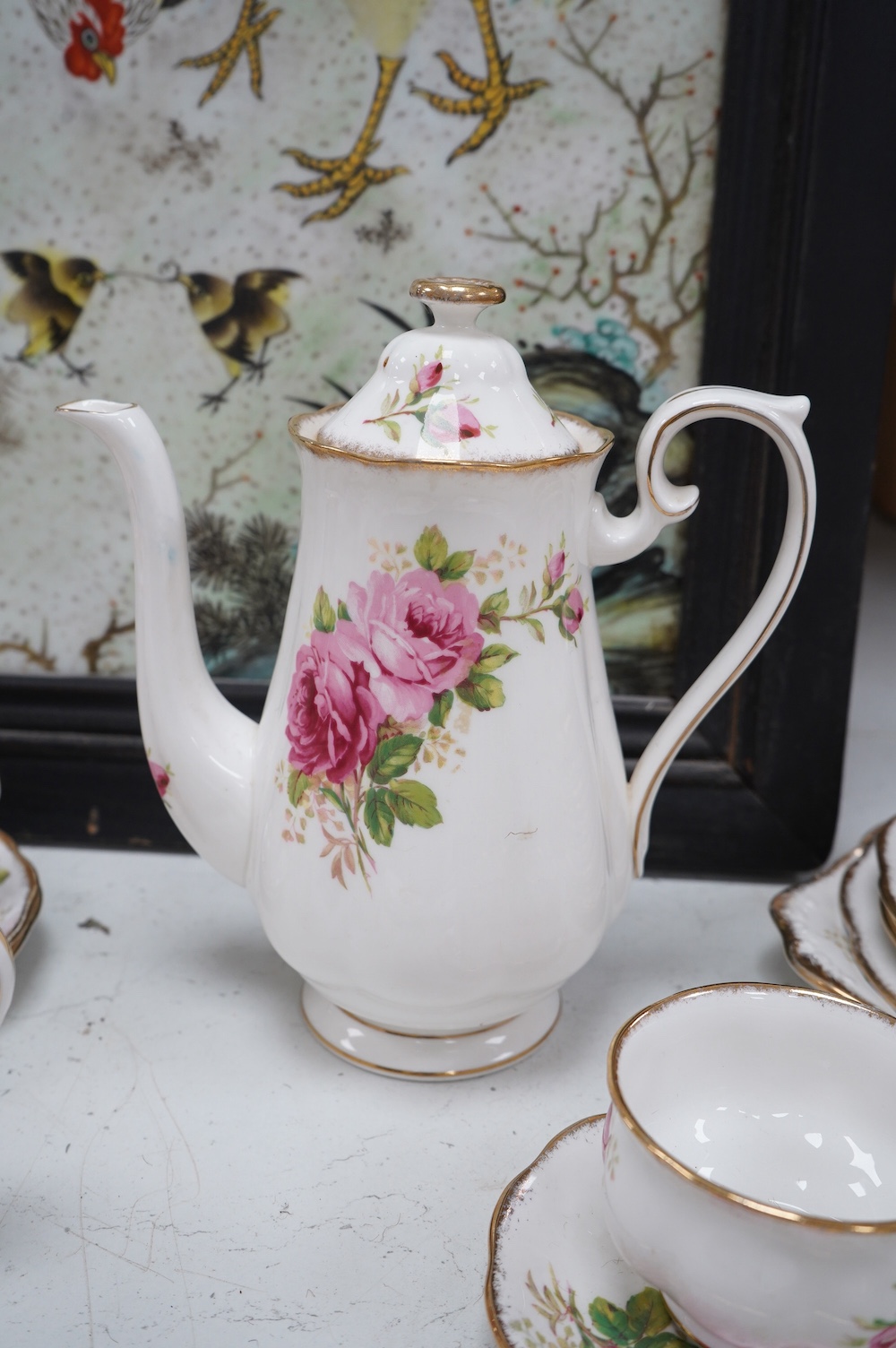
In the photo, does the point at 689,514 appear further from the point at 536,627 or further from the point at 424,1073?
the point at 424,1073

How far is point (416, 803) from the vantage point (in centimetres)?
51

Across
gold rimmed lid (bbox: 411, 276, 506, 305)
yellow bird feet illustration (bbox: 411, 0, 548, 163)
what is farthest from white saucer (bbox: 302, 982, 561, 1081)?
yellow bird feet illustration (bbox: 411, 0, 548, 163)

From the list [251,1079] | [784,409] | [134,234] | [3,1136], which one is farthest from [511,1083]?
[134,234]

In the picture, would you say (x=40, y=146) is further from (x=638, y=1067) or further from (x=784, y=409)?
(x=638, y=1067)

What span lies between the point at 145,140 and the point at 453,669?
37cm

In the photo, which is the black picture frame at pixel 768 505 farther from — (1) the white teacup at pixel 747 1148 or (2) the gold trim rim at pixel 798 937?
(1) the white teacup at pixel 747 1148

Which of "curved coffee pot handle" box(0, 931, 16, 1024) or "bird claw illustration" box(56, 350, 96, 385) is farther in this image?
"bird claw illustration" box(56, 350, 96, 385)

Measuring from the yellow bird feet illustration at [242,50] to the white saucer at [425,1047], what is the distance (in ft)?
1.57

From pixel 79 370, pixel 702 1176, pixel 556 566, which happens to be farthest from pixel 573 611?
pixel 79 370

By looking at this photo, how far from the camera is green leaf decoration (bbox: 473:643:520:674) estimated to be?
1.66ft

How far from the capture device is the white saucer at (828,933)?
1.90 ft

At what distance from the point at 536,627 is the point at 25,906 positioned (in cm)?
30

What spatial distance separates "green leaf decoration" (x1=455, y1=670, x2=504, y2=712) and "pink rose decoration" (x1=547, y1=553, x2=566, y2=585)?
0.05 metres

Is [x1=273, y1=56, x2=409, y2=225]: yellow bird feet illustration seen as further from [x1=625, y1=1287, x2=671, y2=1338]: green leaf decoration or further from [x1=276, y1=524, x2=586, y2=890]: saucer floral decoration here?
[x1=625, y1=1287, x2=671, y2=1338]: green leaf decoration
